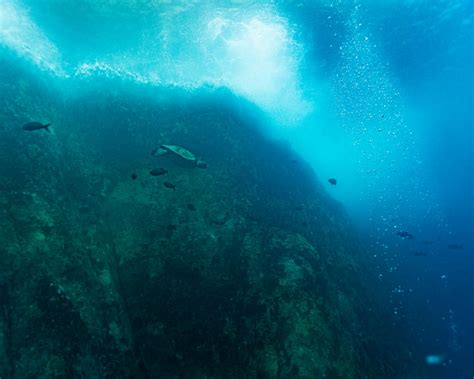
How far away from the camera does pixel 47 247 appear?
24.3 feet

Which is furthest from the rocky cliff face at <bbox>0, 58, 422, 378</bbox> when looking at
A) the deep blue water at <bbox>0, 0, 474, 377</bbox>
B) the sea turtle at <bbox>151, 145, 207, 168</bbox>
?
the deep blue water at <bbox>0, 0, 474, 377</bbox>

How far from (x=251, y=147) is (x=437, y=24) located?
Answer: 19476mm

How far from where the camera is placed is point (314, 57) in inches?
1035

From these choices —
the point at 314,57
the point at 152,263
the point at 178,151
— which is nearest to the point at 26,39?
the point at 178,151

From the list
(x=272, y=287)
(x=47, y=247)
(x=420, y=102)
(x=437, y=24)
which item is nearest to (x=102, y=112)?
(x=47, y=247)

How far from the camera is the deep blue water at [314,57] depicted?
1619 cm

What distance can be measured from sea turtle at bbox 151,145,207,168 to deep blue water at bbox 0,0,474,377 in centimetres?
701

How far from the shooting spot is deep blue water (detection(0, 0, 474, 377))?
637 inches

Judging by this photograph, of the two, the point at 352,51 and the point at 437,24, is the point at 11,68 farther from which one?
the point at 437,24

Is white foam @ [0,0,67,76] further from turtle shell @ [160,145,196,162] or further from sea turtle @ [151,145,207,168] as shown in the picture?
turtle shell @ [160,145,196,162]

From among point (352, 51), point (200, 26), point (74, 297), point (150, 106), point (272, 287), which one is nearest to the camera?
point (74, 297)

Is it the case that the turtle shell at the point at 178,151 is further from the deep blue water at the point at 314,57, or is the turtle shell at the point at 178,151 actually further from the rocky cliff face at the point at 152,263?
the deep blue water at the point at 314,57

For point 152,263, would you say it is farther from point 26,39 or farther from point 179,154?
point 26,39

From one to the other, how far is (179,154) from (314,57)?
68.2 feet
